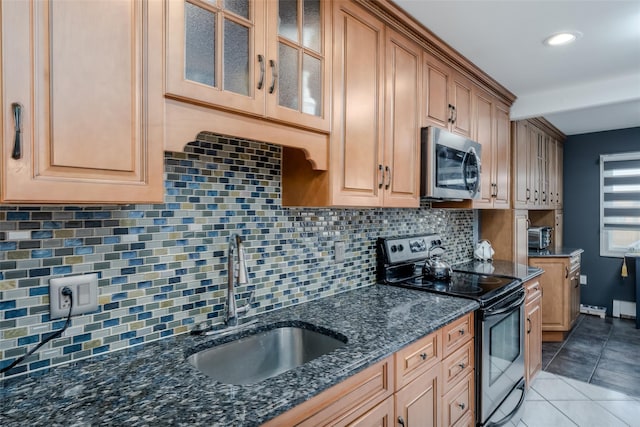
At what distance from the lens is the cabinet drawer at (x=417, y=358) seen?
4.40ft

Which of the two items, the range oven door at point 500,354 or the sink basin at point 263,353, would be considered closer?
the sink basin at point 263,353

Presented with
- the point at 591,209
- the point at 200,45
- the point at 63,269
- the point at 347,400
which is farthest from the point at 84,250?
the point at 591,209

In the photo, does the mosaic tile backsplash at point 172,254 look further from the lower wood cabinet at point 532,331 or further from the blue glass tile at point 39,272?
the lower wood cabinet at point 532,331

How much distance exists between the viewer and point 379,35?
1754 millimetres

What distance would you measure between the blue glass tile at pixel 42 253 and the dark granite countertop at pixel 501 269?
2498 mm

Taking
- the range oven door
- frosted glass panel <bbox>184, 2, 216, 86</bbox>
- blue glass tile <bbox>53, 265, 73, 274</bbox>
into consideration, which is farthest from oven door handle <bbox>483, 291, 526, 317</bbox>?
blue glass tile <bbox>53, 265, 73, 274</bbox>

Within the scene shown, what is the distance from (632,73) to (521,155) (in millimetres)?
1054

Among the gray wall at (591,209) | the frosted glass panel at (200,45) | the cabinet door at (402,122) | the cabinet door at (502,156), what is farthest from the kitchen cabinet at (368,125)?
the gray wall at (591,209)

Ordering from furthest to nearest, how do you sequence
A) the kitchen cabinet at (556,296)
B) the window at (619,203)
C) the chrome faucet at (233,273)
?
1. the window at (619,203)
2. the kitchen cabinet at (556,296)
3. the chrome faucet at (233,273)

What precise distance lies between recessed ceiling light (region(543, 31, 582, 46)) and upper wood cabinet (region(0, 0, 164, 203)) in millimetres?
2150

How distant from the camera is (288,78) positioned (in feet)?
4.31

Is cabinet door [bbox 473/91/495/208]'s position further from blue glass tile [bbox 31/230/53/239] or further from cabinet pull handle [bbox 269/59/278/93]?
blue glass tile [bbox 31/230/53/239]

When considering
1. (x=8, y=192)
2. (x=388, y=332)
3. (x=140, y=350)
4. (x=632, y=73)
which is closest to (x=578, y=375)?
(x=632, y=73)

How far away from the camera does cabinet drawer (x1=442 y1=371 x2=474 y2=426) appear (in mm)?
1641
